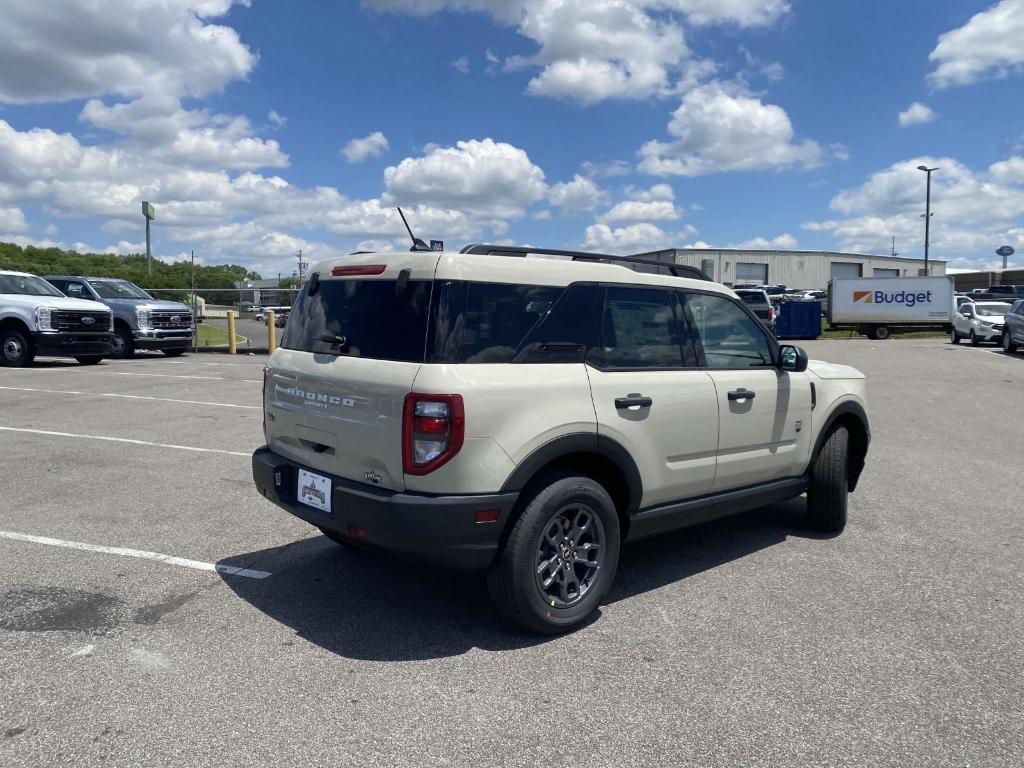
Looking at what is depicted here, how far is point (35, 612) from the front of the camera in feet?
13.2

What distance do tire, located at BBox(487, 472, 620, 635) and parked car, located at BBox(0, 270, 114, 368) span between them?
15.9 m

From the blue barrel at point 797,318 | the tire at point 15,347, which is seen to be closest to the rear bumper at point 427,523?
the tire at point 15,347

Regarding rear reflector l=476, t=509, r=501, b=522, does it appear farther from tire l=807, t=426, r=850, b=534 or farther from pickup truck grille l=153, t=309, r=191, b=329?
pickup truck grille l=153, t=309, r=191, b=329

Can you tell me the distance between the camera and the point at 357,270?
13.3ft

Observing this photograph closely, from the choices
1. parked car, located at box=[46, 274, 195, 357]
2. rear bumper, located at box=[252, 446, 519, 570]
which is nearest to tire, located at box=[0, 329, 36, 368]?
parked car, located at box=[46, 274, 195, 357]

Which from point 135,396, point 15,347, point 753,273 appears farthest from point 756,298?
point 753,273

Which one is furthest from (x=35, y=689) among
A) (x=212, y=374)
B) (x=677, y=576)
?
(x=212, y=374)

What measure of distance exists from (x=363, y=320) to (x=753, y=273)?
7375 cm

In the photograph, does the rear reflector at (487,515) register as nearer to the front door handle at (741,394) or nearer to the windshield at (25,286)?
the front door handle at (741,394)

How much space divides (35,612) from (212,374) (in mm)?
12545

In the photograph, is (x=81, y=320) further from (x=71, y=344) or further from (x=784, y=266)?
(x=784, y=266)

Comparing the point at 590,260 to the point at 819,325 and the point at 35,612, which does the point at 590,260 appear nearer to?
the point at 35,612

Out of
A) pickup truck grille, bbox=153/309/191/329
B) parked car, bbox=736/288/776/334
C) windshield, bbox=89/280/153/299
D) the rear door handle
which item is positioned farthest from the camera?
parked car, bbox=736/288/776/334

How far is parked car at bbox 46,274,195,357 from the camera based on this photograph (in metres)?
19.8
